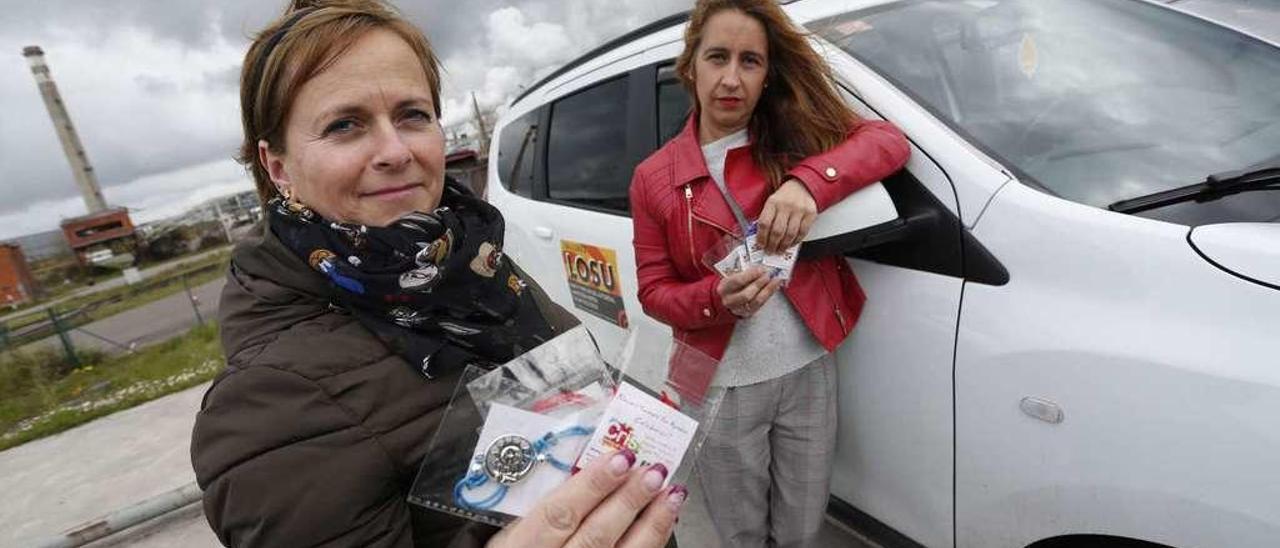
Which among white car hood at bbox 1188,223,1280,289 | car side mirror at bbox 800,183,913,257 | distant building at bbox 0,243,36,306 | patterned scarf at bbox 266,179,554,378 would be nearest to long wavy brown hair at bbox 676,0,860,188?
car side mirror at bbox 800,183,913,257

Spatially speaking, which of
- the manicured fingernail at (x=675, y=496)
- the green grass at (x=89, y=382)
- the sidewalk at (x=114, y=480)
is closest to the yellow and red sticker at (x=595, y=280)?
the sidewalk at (x=114, y=480)

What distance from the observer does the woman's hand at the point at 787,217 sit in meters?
1.33

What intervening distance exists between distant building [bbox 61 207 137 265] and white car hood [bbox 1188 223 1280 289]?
65.4 m

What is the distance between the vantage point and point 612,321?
8.10ft

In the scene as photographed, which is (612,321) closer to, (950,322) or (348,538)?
(950,322)

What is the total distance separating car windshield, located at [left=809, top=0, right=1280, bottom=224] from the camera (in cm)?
129

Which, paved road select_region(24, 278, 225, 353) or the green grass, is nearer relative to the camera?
the green grass

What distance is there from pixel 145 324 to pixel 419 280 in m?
21.3

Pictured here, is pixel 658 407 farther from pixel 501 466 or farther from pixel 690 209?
pixel 690 209

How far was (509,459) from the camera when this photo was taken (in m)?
0.79

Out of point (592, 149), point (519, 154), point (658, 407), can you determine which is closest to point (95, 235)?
point (519, 154)

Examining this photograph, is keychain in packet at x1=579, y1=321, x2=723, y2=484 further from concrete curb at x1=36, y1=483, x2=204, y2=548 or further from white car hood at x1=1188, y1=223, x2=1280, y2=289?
concrete curb at x1=36, y1=483, x2=204, y2=548

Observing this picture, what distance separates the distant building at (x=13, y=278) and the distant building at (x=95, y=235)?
25.3ft

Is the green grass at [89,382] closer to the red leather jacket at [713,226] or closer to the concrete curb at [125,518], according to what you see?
the concrete curb at [125,518]
